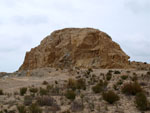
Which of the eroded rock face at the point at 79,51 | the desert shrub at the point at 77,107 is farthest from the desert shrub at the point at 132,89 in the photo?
the eroded rock face at the point at 79,51

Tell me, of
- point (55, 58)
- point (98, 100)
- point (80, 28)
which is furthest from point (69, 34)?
point (98, 100)

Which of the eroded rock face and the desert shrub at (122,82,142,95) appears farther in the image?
the eroded rock face

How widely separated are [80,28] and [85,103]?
95.4ft

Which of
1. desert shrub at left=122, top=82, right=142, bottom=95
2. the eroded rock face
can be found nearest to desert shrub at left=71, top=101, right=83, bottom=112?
desert shrub at left=122, top=82, right=142, bottom=95

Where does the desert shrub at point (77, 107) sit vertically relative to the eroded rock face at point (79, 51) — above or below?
below

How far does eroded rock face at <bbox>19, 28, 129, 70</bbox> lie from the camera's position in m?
30.5

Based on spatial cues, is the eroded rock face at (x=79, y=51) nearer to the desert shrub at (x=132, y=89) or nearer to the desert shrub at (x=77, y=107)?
the desert shrub at (x=132, y=89)

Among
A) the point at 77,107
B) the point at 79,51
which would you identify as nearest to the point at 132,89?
the point at 77,107

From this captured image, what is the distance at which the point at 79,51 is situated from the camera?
32750 millimetres

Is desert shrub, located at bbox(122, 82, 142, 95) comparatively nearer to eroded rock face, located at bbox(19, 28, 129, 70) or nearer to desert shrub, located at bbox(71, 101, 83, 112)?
desert shrub, located at bbox(71, 101, 83, 112)

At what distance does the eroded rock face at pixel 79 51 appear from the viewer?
30.5 metres

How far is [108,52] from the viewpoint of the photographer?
3072 cm

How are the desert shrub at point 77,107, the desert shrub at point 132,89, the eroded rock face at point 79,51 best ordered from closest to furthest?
the desert shrub at point 77,107 < the desert shrub at point 132,89 < the eroded rock face at point 79,51

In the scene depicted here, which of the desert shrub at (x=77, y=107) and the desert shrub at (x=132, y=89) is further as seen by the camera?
the desert shrub at (x=132, y=89)
